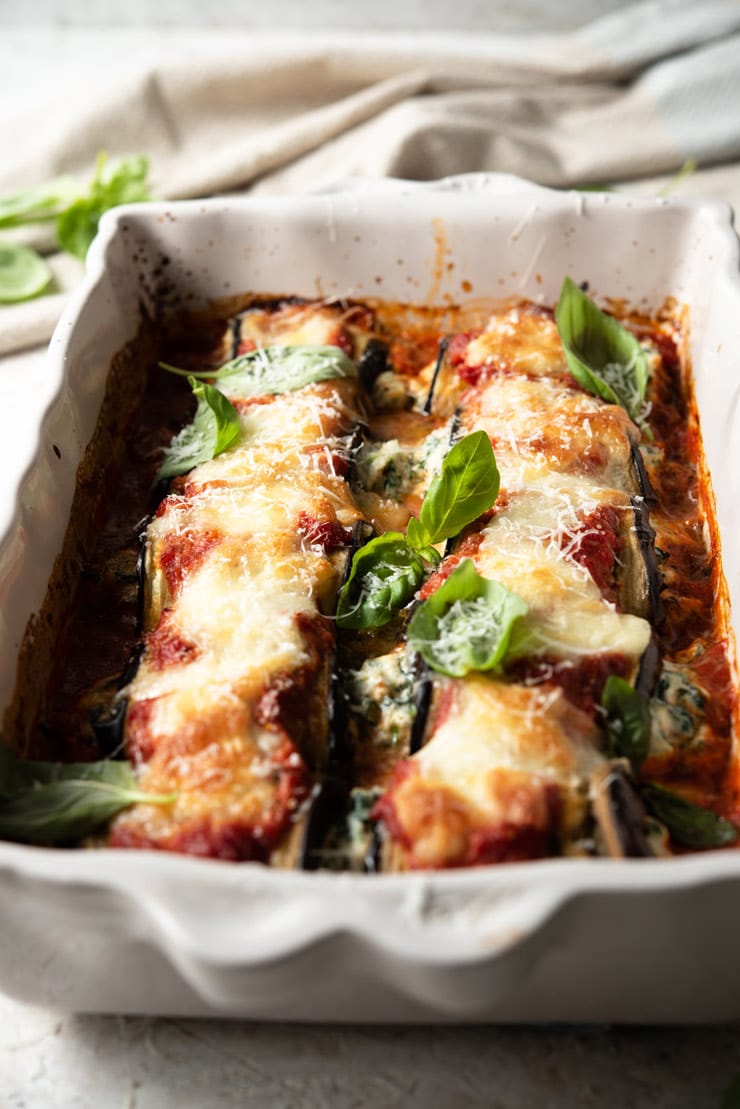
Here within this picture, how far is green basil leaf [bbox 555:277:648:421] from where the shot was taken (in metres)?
3.04

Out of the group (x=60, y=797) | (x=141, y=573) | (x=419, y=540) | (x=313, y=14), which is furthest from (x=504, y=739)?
(x=313, y=14)

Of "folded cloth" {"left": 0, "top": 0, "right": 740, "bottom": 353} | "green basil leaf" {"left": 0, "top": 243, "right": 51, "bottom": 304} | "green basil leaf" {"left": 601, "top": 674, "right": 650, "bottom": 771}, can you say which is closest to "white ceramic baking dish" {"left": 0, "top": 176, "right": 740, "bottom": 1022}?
"green basil leaf" {"left": 601, "top": 674, "right": 650, "bottom": 771}

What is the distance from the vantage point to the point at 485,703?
2.10 metres

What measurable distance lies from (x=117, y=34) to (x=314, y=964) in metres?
4.82

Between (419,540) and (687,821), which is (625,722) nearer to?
(687,821)

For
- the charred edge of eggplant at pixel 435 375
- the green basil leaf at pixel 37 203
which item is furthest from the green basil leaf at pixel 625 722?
the green basil leaf at pixel 37 203

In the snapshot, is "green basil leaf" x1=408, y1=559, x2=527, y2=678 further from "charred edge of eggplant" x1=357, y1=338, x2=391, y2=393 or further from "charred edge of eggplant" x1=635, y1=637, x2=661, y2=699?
"charred edge of eggplant" x1=357, y1=338, x2=391, y2=393

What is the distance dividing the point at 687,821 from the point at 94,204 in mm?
2895

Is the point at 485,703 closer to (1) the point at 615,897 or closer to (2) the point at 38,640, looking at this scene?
(1) the point at 615,897

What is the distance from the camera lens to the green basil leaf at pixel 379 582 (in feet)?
8.14

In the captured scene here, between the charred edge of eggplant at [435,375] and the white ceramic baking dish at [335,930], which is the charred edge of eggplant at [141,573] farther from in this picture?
the charred edge of eggplant at [435,375]

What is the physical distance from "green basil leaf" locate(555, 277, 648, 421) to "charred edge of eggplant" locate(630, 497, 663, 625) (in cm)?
46

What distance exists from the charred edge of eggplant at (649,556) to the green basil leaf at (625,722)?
375 mm

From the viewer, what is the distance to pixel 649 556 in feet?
8.39
